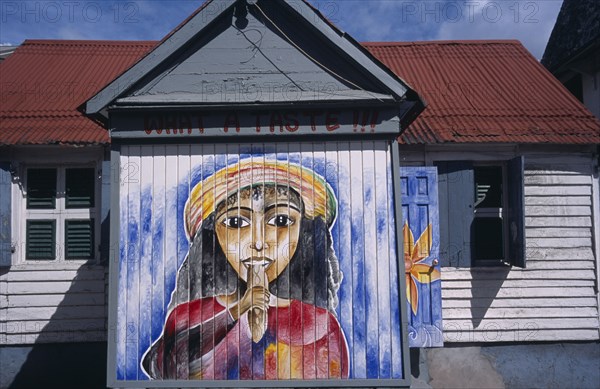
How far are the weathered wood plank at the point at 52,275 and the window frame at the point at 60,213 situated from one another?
144 mm

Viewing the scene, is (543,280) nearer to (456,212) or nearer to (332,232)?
(456,212)

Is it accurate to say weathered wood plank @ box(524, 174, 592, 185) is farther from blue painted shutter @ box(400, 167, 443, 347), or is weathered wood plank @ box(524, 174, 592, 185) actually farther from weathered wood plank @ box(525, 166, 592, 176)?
blue painted shutter @ box(400, 167, 443, 347)

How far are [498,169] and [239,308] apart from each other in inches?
172

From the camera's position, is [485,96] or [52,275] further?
[485,96]

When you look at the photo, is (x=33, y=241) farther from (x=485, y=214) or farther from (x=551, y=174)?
(x=551, y=174)

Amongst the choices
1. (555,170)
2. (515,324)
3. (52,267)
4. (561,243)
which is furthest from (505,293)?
(52,267)

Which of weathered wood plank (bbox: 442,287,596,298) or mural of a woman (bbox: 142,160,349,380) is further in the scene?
weathered wood plank (bbox: 442,287,596,298)

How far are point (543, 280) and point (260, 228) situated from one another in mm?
4372

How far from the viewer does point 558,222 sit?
6.22 m

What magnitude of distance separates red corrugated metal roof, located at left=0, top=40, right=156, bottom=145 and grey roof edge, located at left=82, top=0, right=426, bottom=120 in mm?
1152

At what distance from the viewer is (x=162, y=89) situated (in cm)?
434

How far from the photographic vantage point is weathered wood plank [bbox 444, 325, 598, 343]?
608 centimetres

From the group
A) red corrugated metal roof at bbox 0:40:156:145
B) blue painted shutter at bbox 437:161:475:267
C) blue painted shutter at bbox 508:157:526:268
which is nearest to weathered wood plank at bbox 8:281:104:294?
red corrugated metal roof at bbox 0:40:156:145

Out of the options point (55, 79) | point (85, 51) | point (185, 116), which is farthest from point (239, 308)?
point (85, 51)
